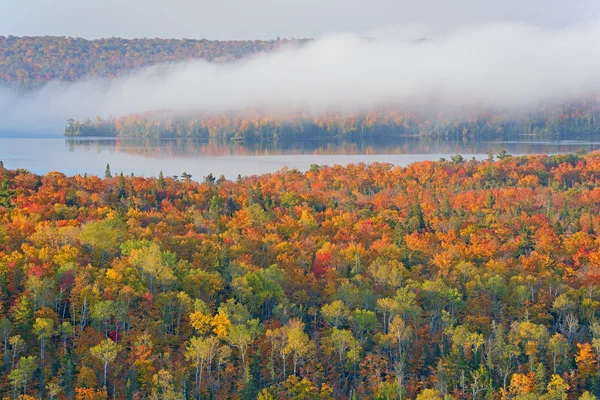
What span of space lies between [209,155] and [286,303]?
119 meters

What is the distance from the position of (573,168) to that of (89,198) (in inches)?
2790

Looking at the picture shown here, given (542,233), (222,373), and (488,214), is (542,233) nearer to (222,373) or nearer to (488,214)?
(488,214)

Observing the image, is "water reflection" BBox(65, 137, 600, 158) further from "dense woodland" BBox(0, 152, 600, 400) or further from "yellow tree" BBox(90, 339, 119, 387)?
"yellow tree" BBox(90, 339, 119, 387)

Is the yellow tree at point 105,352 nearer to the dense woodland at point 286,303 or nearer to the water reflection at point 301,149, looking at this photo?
the dense woodland at point 286,303

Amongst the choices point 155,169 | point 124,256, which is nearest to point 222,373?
point 124,256

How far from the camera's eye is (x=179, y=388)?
4034 cm

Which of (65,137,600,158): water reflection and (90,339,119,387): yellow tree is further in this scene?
(65,137,600,158): water reflection

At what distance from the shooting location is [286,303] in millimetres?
49000

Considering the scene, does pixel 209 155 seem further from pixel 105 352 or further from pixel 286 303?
pixel 105 352

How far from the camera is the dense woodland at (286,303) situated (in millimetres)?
41844

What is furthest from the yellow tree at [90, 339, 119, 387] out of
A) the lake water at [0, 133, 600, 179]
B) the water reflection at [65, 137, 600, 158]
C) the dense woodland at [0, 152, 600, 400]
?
the water reflection at [65, 137, 600, 158]

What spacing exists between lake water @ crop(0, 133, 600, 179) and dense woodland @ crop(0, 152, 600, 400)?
54.4m

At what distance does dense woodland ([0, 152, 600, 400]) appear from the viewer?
137 ft

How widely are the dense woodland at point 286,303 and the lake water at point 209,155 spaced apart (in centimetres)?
5441
